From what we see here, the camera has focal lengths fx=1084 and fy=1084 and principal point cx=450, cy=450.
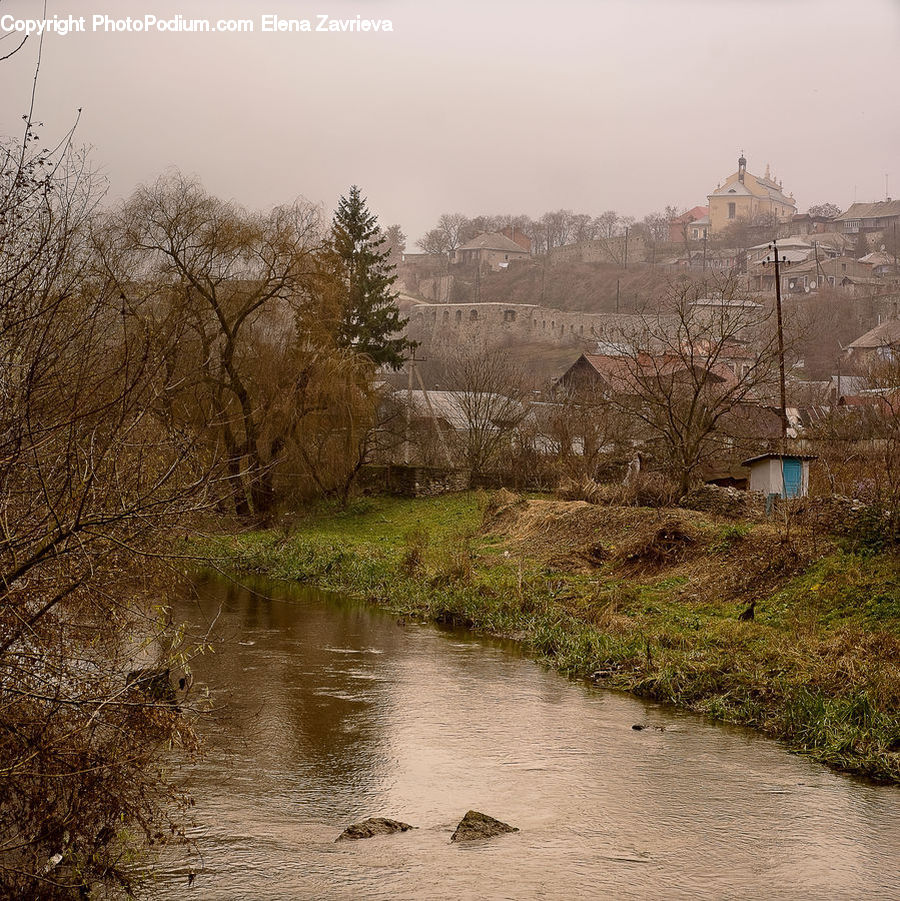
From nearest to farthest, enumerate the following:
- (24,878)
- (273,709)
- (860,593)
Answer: (24,878)
(273,709)
(860,593)

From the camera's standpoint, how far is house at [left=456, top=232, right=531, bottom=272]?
398 feet

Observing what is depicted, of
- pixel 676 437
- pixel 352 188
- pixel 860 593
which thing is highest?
pixel 352 188

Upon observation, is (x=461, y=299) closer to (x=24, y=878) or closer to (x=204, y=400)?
(x=204, y=400)

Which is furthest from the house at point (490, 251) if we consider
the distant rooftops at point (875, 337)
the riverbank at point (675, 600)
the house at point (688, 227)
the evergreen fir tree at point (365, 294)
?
the riverbank at point (675, 600)

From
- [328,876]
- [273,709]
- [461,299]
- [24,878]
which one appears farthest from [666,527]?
[461,299]

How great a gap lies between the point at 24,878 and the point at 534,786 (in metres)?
4.44

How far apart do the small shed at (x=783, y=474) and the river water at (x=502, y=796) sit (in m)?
11.5

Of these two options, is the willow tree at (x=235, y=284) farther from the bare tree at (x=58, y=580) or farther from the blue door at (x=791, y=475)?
the bare tree at (x=58, y=580)

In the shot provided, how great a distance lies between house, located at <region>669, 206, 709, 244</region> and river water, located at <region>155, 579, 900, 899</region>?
117 metres

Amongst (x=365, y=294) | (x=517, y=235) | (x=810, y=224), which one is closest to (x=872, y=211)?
(x=810, y=224)

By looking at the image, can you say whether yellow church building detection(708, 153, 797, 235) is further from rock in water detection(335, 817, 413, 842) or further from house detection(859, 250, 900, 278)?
rock in water detection(335, 817, 413, 842)

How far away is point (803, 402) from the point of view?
51656 millimetres

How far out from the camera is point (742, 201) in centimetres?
14075

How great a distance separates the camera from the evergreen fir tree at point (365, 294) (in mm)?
45406
